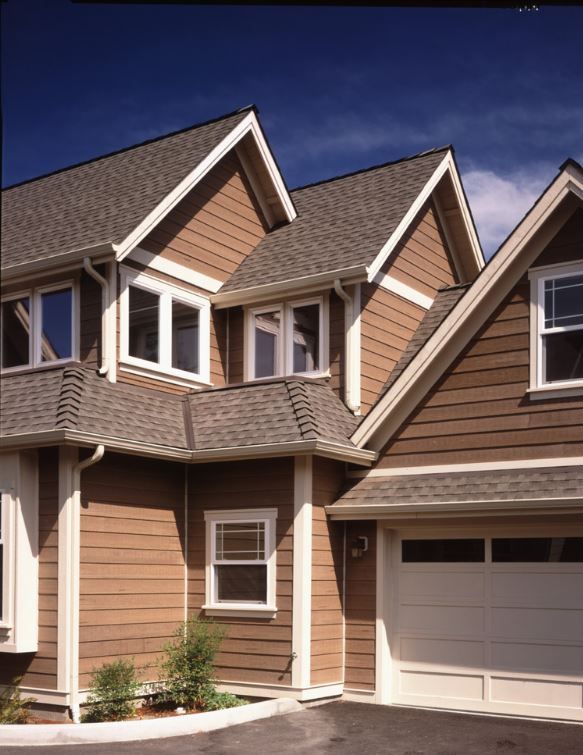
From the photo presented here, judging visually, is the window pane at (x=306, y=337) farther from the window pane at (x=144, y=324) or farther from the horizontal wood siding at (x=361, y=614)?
the horizontal wood siding at (x=361, y=614)

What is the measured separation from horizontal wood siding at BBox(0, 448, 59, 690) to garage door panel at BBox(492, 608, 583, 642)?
18.0ft

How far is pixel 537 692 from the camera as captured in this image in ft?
38.3

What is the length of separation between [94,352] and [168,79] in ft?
35.7

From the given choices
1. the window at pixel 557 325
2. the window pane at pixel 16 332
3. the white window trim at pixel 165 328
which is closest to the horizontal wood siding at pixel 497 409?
the window at pixel 557 325

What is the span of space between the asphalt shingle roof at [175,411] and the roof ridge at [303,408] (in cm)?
1

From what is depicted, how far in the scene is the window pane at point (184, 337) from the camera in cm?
1491

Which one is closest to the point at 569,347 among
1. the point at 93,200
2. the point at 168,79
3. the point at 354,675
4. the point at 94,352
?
the point at 354,675

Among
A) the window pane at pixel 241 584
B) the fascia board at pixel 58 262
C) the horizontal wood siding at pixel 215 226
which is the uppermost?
the horizontal wood siding at pixel 215 226

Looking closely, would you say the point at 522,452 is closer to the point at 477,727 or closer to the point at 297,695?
the point at 477,727

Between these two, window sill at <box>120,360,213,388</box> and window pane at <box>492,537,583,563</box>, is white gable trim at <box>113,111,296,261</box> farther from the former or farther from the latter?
window pane at <box>492,537,583,563</box>

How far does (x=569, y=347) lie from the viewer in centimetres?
1219

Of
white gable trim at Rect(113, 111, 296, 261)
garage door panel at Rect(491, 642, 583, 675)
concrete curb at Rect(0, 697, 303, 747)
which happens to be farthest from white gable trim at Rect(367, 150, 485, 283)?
concrete curb at Rect(0, 697, 303, 747)

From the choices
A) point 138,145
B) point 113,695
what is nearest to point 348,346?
point 113,695

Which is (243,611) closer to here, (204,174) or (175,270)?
(175,270)
